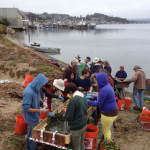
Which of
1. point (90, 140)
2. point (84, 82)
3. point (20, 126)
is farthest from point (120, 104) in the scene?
point (20, 126)

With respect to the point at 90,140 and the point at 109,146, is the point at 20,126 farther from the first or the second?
the point at 109,146

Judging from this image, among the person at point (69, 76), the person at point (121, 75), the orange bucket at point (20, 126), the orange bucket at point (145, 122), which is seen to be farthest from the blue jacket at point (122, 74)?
the orange bucket at point (20, 126)

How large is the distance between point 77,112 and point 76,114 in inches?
2.1

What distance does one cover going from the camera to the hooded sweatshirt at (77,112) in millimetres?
3316

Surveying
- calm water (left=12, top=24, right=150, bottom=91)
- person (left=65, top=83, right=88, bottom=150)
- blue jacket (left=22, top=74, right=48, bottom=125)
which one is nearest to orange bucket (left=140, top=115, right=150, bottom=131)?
person (left=65, top=83, right=88, bottom=150)

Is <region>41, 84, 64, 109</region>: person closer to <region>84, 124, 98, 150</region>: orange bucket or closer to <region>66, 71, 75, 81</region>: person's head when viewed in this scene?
<region>66, 71, 75, 81</region>: person's head

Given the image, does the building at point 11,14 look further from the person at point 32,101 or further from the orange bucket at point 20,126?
the person at point 32,101

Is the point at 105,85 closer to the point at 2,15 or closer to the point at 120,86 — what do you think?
the point at 120,86

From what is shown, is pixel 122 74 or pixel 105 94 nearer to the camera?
pixel 105 94

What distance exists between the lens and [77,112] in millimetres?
3402

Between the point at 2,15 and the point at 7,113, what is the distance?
80.5m

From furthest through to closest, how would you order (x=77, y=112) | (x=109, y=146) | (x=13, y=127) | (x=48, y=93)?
(x=13, y=127) → (x=48, y=93) → (x=109, y=146) → (x=77, y=112)

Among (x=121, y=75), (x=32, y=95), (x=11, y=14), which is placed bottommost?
(x=121, y=75)

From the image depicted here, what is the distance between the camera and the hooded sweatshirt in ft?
10.9
